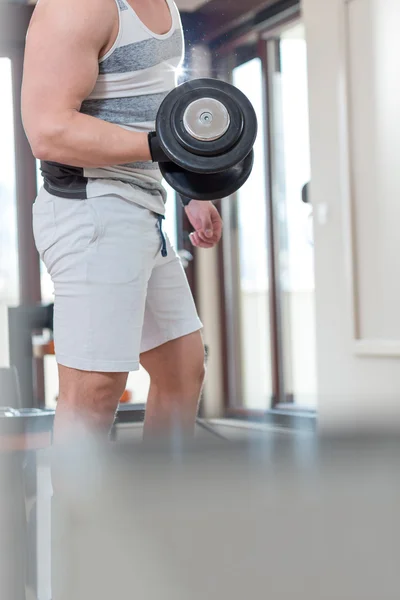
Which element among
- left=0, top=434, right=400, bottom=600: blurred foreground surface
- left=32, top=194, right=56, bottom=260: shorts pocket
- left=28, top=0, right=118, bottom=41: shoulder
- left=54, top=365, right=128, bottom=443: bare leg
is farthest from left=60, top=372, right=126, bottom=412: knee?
left=0, top=434, right=400, bottom=600: blurred foreground surface

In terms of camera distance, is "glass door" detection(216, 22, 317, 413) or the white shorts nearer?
the white shorts

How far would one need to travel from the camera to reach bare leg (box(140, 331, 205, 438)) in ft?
2.03

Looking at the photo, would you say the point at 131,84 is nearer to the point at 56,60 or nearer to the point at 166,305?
the point at 56,60

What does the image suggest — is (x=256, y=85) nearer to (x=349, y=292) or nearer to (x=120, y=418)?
(x=120, y=418)

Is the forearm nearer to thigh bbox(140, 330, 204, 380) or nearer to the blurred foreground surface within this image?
thigh bbox(140, 330, 204, 380)

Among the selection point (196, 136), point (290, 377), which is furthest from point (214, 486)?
point (290, 377)

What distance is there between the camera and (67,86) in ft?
1.65

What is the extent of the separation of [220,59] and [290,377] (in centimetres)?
54

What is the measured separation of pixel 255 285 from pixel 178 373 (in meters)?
0.57

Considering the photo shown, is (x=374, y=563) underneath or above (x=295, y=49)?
underneath

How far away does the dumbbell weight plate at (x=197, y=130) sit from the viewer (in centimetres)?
34

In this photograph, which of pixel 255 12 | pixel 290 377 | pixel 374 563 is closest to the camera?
pixel 374 563

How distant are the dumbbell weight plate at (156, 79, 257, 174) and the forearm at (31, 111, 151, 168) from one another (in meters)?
0.14

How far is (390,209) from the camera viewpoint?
0.94 meters
